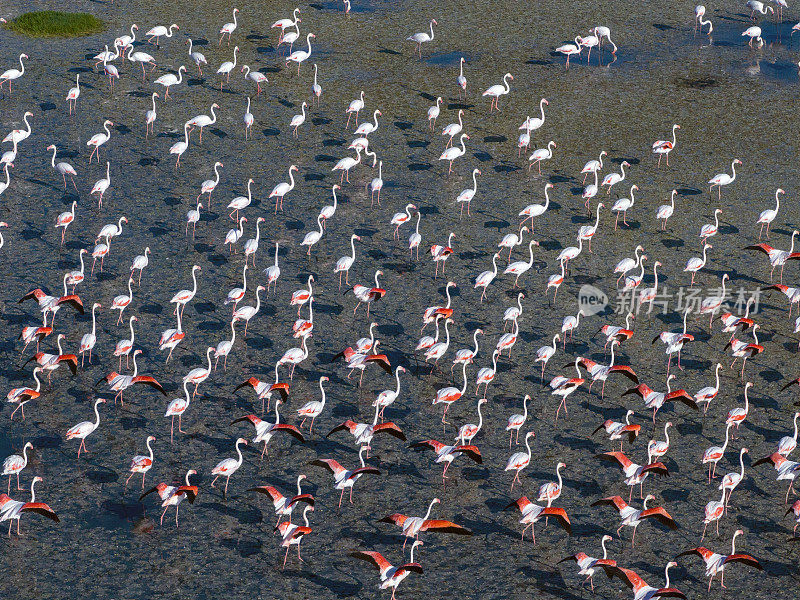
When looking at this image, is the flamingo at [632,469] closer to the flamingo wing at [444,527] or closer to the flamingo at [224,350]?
the flamingo wing at [444,527]

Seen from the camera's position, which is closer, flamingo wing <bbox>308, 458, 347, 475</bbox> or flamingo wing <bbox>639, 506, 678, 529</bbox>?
flamingo wing <bbox>639, 506, 678, 529</bbox>

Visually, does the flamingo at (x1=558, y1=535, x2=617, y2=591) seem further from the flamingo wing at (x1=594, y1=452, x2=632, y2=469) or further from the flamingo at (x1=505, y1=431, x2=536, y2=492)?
the flamingo at (x1=505, y1=431, x2=536, y2=492)

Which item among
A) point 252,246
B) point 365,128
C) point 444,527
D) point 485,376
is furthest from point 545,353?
point 365,128

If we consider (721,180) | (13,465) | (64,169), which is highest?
(721,180)

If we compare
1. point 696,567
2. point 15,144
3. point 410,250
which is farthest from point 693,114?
point 15,144

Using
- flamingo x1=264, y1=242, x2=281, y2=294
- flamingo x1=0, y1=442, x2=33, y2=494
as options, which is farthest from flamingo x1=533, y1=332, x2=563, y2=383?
flamingo x1=0, y1=442, x2=33, y2=494

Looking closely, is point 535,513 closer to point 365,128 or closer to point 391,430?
point 391,430
